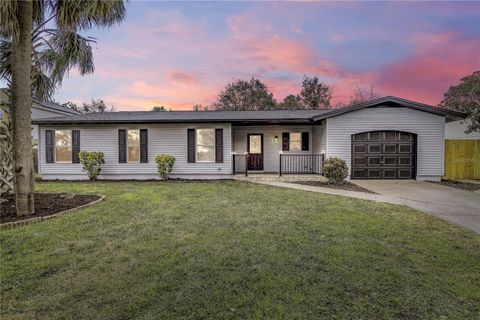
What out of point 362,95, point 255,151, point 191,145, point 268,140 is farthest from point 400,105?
point 362,95

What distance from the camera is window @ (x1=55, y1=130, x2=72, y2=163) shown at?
1239 centimetres

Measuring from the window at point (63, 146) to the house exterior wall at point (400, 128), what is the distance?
12.0 m

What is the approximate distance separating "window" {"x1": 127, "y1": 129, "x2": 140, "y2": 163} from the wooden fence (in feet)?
47.3

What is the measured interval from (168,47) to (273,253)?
11928mm

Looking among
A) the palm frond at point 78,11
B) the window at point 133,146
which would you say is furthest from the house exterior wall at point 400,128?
the palm frond at point 78,11

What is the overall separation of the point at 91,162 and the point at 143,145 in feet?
7.71

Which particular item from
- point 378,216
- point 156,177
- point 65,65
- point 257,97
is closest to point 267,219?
point 378,216

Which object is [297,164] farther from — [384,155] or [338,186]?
[384,155]

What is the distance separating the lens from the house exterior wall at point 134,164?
12188 millimetres

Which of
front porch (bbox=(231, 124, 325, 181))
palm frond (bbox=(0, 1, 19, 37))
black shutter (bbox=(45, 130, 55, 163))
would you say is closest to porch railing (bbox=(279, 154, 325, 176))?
front porch (bbox=(231, 124, 325, 181))

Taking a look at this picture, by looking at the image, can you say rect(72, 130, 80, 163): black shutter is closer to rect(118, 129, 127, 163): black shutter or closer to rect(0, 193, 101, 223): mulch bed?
rect(118, 129, 127, 163): black shutter

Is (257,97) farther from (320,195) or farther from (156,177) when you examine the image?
(320,195)

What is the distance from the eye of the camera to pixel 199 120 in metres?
11.6

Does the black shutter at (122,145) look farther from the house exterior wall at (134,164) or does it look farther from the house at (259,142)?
the house exterior wall at (134,164)
